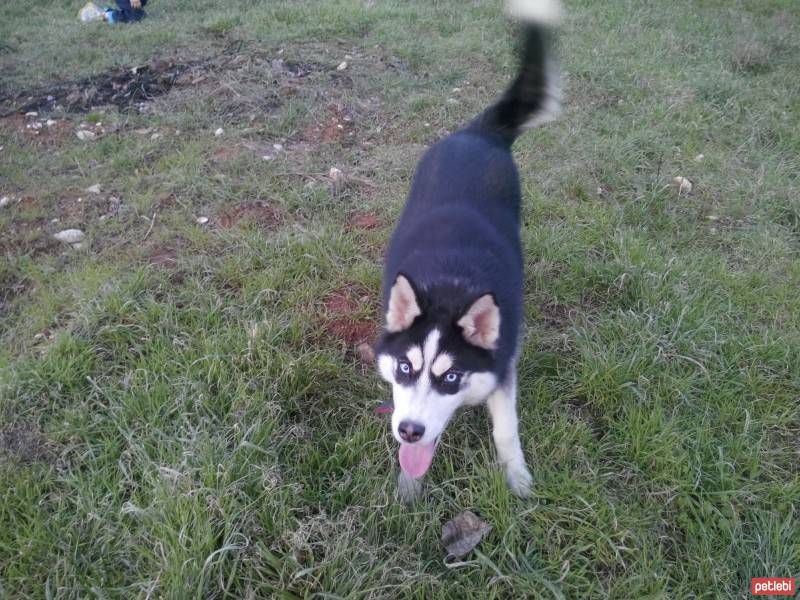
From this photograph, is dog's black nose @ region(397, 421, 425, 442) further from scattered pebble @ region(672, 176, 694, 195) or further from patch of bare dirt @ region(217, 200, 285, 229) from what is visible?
scattered pebble @ region(672, 176, 694, 195)

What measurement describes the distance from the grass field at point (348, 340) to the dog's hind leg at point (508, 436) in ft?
0.23

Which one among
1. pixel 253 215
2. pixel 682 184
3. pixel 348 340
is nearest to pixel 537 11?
pixel 682 184

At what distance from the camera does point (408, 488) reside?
2186mm

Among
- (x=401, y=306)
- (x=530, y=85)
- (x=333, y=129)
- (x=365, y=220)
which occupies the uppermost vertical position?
(x=530, y=85)

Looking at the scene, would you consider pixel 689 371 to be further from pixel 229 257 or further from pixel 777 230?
pixel 229 257

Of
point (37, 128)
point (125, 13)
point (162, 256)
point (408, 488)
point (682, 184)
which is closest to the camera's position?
point (408, 488)

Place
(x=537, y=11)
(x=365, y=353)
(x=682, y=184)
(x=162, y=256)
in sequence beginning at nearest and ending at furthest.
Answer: (x=365, y=353) → (x=537, y=11) → (x=162, y=256) → (x=682, y=184)

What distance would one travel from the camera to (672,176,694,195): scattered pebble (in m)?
4.14

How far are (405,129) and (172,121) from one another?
207 cm

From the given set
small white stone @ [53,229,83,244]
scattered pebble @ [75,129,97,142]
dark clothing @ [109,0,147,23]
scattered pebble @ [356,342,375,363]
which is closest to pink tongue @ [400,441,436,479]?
scattered pebble @ [356,342,375,363]

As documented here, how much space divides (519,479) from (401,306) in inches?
34.3

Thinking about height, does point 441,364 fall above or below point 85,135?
above

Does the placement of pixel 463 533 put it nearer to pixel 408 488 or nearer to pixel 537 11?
pixel 408 488

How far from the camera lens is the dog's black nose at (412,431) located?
1907mm
